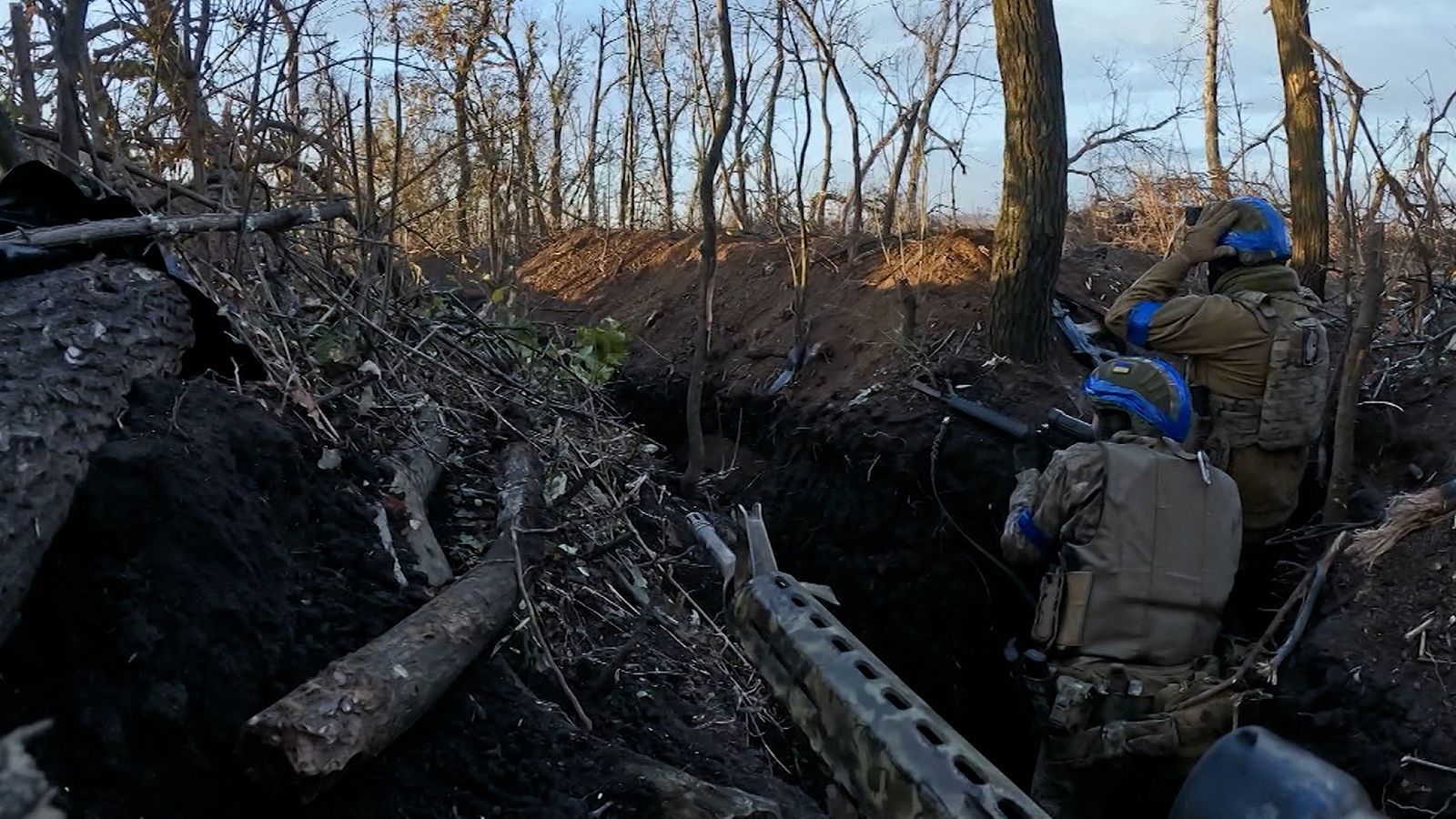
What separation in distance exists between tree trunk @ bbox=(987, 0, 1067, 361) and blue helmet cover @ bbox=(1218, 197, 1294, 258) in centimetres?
125

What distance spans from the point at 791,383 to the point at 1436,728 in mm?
4888

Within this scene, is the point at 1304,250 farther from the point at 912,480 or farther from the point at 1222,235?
the point at 912,480

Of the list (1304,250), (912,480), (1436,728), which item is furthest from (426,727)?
(1304,250)

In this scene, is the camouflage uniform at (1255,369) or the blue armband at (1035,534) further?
the camouflage uniform at (1255,369)

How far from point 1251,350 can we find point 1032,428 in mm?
1096

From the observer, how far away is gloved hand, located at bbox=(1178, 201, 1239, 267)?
579cm

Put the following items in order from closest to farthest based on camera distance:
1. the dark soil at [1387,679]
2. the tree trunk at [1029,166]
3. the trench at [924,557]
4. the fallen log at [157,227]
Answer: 1. the fallen log at [157,227]
2. the dark soil at [1387,679]
3. the trench at [924,557]
4. the tree trunk at [1029,166]

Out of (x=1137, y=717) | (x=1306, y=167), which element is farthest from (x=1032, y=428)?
(x=1306, y=167)

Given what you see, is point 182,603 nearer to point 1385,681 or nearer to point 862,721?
point 862,721

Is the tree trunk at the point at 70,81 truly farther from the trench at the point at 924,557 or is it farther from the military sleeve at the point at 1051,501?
the trench at the point at 924,557

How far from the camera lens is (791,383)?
8.21m

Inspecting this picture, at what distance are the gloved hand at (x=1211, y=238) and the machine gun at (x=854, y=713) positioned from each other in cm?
363

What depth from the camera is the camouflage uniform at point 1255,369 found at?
18.5 feet

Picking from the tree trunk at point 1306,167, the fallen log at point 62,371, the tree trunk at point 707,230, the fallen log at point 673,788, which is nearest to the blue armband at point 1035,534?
the fallen log at point 673,788
